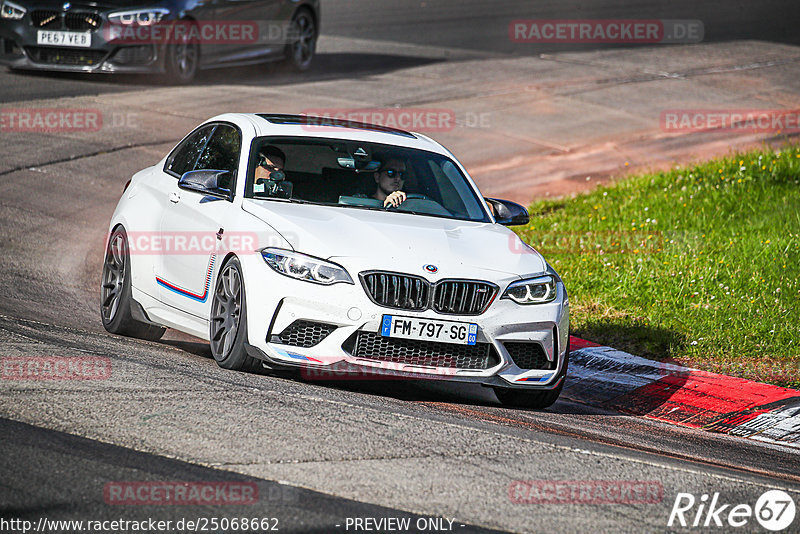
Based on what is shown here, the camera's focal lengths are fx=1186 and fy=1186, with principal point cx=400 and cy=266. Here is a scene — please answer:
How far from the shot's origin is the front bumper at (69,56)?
17.0 meters

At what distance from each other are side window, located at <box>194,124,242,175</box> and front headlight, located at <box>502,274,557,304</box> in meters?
2.16

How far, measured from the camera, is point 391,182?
8141 millimetres

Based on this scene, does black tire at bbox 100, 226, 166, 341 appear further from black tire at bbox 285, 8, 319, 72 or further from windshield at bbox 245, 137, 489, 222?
black tire at bbox 285, 8, 319, 72

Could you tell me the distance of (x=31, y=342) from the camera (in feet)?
23.1

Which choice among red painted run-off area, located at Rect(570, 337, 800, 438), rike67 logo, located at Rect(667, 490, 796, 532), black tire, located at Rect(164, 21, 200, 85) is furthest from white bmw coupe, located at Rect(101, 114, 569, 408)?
black tire, located at Rect(164, 21, 200, 85)

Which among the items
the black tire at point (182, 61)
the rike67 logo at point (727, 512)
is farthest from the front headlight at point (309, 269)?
the black tire at point (182, 61)

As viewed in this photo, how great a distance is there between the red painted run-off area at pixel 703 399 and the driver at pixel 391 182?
2180 millimetres

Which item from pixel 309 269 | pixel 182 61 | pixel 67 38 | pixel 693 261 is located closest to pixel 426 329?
pixel 309 269

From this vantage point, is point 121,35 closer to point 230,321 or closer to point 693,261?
point 693,261

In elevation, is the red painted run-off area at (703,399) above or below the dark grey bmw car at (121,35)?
below

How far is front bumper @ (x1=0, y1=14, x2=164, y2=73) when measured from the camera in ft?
55.9

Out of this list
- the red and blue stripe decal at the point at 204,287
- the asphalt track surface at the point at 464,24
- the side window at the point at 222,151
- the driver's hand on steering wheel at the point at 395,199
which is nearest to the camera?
the red and blue stripe decal at the point at 204,287

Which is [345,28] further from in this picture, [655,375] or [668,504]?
[668,504]

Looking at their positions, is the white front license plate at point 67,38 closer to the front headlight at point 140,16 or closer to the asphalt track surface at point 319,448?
the front headlight at point 140,16
